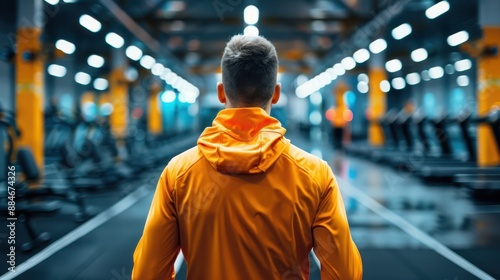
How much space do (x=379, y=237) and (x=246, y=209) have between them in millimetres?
4230

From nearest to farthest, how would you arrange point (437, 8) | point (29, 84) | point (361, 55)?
point (29, 84)
point (437, 8)
point (361, 55)

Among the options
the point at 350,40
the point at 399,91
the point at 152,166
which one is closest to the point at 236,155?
the point at 152,166

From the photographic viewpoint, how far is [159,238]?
1151mm

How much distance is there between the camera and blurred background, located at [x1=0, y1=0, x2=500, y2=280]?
4.76m

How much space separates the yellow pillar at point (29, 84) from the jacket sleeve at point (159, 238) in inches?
354

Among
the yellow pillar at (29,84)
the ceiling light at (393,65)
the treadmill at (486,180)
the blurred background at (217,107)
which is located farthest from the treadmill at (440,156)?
the ceiling light at (393,65)

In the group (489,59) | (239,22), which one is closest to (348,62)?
(239,22)

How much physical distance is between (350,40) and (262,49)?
15472 millimetres

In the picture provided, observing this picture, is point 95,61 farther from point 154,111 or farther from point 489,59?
point 489,59

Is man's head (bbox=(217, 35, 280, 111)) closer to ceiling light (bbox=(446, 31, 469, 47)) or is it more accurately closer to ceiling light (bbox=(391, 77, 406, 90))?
ceiling light (bbox=(446, 31, 469, 47))

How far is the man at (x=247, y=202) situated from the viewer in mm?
1117

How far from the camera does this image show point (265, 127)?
116 cm

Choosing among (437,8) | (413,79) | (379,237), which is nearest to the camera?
(379,237)

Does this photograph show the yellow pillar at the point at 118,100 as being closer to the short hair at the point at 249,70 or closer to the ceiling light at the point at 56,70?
the ceiling light at the point at 56,70
